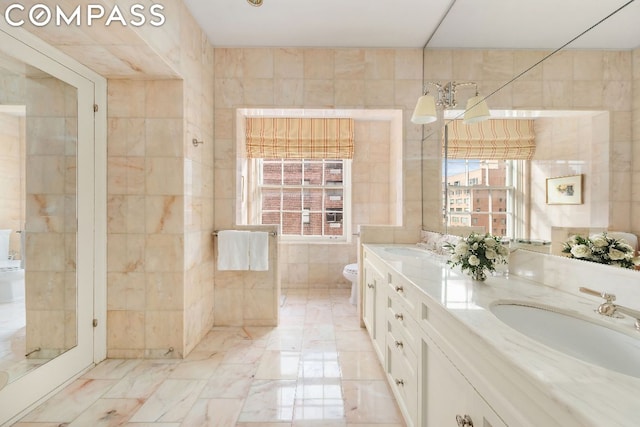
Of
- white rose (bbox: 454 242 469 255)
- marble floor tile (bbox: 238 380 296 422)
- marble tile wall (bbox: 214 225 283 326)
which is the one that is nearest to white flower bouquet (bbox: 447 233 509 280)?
white rose (bbox: 454 242 469 255)

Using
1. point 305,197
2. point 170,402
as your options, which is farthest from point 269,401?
point 305,197

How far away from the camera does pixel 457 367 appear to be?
87 centimetres

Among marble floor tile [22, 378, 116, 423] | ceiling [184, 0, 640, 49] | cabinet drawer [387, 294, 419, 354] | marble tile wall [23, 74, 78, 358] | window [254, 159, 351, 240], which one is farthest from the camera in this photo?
window [254, 159, 351, 240]

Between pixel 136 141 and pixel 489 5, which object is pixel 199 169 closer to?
pixel 136 141

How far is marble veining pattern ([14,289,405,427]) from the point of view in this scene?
5.01ft

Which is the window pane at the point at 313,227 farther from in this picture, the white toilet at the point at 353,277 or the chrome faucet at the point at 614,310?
the chrome faucet at the point at 614,310

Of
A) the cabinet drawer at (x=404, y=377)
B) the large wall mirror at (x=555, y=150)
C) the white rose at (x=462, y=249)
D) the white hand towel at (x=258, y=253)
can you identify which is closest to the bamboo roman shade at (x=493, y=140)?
the large wall mirror at (x=555, y=150)

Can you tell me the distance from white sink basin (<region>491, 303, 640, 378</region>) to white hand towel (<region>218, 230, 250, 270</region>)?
6.53 feet

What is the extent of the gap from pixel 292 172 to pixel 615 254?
338 centimetres

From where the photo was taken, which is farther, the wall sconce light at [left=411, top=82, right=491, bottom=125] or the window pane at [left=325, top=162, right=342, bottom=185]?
the window pane at [left=325, top=162, right=342, bottom=185]

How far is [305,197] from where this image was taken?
400cm

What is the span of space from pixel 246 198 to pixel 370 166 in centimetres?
163

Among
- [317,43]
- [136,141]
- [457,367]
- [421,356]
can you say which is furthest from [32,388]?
[317,43]

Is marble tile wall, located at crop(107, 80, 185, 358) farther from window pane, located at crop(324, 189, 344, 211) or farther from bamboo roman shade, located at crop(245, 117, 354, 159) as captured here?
window pane, located at crop(324, 189, 344, 211)
